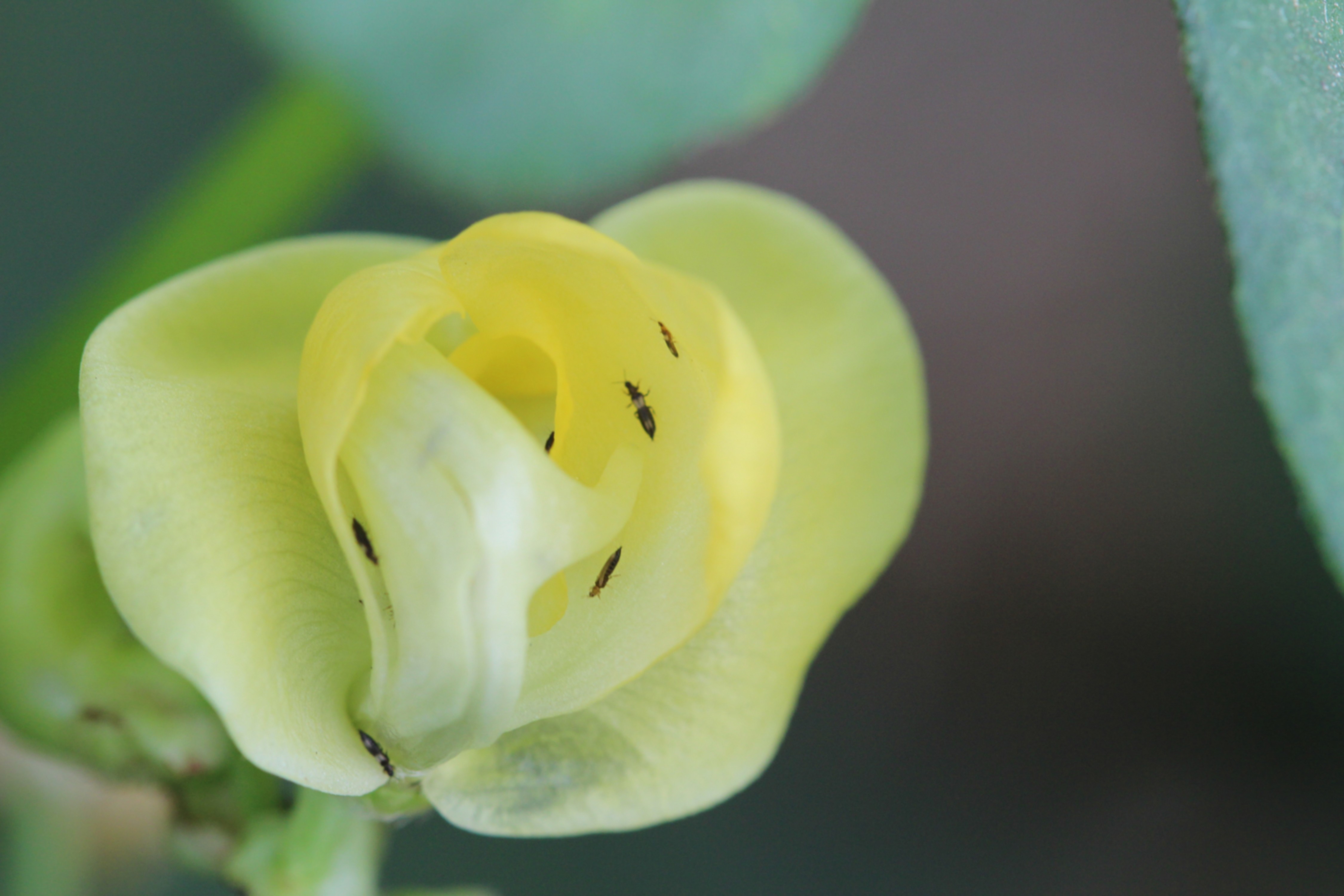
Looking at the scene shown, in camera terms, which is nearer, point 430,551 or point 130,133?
point 430,551

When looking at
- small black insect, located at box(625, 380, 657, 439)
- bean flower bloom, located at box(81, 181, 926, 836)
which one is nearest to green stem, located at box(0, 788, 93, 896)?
bean flower bloom, located at box(81, 181, 926, 836)

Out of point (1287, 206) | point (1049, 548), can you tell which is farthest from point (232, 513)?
point (1049, 548)

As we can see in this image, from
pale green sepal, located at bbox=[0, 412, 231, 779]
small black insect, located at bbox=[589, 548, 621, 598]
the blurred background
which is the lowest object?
the blurred background

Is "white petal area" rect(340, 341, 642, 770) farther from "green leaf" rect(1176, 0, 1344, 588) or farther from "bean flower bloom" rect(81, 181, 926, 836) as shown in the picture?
"green leaf" rect(1176, 0, 1344, 588)

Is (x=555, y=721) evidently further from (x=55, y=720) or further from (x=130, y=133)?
(x=130, y=133)

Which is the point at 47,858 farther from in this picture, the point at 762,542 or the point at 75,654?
the point at 762,542

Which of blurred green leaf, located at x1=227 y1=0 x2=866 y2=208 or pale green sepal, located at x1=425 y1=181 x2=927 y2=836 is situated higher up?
blurred green leaf, located at x1=227 y1=0 x2=866 y2=208

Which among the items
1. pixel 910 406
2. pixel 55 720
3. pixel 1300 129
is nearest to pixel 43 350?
pixel 55 720

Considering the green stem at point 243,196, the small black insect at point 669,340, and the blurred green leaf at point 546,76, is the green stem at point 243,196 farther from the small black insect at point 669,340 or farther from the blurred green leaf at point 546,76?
the small black insect at point 669,340
